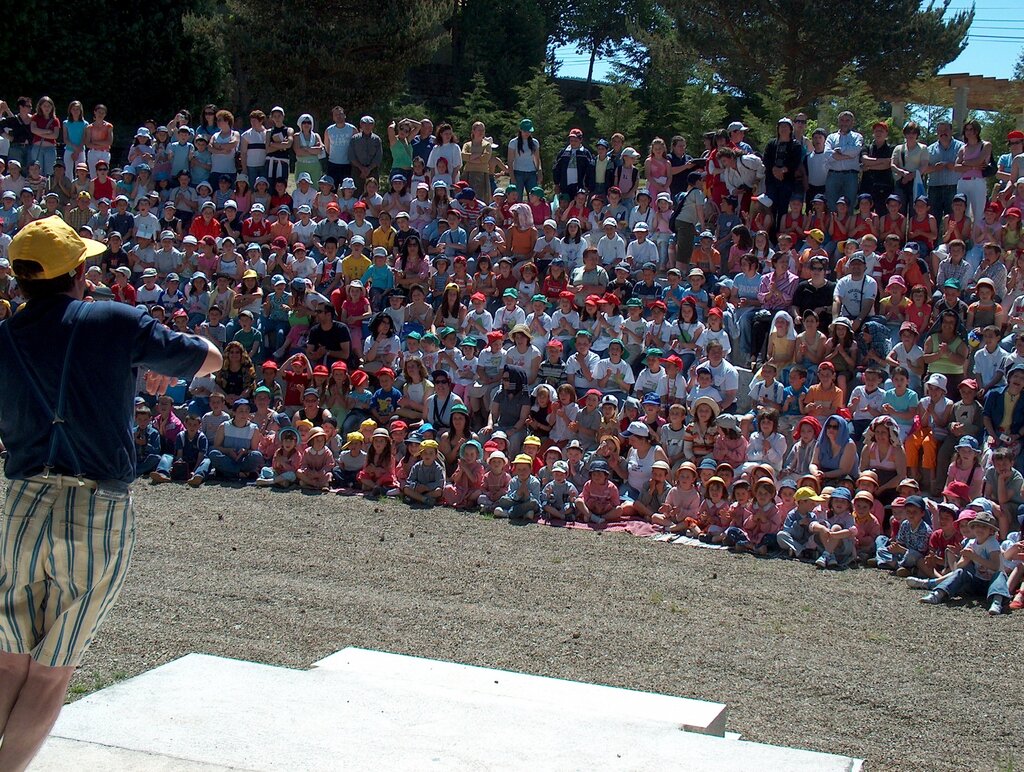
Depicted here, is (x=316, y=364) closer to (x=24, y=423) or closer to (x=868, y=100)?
(x=24, y=423)

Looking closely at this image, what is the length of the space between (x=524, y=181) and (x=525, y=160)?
259 millimetres

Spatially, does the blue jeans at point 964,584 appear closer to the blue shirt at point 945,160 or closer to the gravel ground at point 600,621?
the gravel ground at point 600,621

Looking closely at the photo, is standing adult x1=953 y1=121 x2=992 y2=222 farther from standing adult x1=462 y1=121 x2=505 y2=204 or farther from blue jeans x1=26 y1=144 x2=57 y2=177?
blue jeans x1=26 y1=144 x2=57 y2=177

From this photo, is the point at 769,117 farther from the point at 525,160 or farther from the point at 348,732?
the point at 348,732

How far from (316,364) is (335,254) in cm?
195

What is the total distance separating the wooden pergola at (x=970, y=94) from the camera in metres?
20.1

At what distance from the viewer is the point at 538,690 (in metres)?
4.86

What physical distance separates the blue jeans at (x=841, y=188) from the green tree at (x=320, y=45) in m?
14.3

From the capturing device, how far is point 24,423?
10.1ft

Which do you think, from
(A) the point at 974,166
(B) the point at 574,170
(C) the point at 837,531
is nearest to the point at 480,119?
(B) the point at 574,170

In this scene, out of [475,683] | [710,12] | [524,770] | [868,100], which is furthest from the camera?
[710,12]

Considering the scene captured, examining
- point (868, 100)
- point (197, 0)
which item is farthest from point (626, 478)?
point (197, 0)

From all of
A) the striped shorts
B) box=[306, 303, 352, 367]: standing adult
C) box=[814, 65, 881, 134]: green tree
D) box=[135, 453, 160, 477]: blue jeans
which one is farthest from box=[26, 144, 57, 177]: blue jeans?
the striped shorts

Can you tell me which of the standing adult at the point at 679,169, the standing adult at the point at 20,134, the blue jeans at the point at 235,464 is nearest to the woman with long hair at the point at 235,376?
the blue jeans at the point at 235,464
